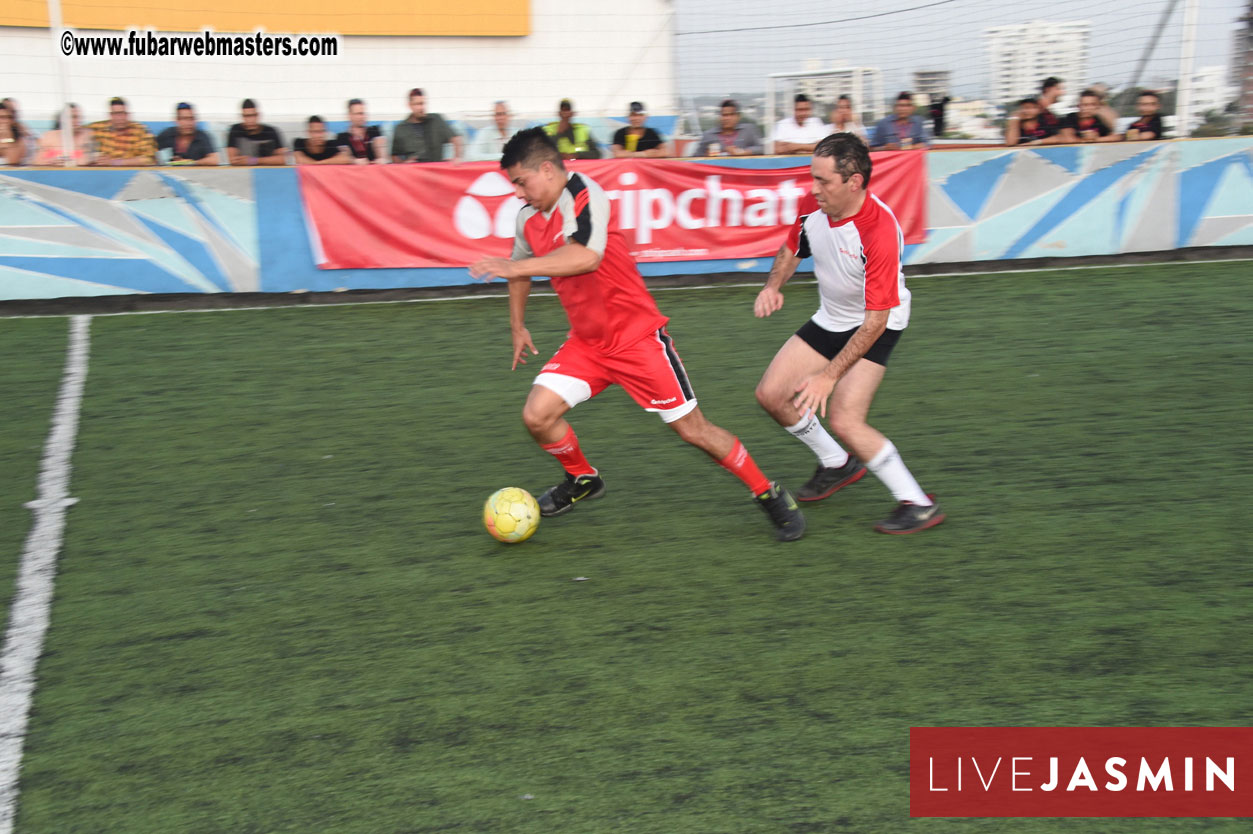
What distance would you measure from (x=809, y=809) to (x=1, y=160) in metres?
10.5

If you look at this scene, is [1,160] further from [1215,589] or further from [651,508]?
[1215,589]

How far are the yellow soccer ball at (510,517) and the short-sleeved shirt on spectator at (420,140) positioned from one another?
780cm

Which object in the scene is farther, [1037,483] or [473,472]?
[473,472]

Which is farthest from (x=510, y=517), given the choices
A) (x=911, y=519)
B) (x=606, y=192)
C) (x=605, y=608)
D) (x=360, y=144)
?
(x=360, y=144)

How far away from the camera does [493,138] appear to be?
1368 cm

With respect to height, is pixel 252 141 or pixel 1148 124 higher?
pixel 252 141

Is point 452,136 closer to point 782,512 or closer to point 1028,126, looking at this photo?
point 1028,126

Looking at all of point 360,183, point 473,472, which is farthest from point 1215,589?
point 360,183

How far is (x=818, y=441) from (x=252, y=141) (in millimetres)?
8260

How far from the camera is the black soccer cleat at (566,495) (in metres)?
5.50

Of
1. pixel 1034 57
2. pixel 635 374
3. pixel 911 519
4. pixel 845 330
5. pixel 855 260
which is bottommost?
pixel 911 519

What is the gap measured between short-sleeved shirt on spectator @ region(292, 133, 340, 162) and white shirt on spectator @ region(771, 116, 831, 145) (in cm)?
494

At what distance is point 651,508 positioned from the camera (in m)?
5.64

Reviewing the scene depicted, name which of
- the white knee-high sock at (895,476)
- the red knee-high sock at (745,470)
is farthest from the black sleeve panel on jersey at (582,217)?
the white knee-high sock at (895,476)
